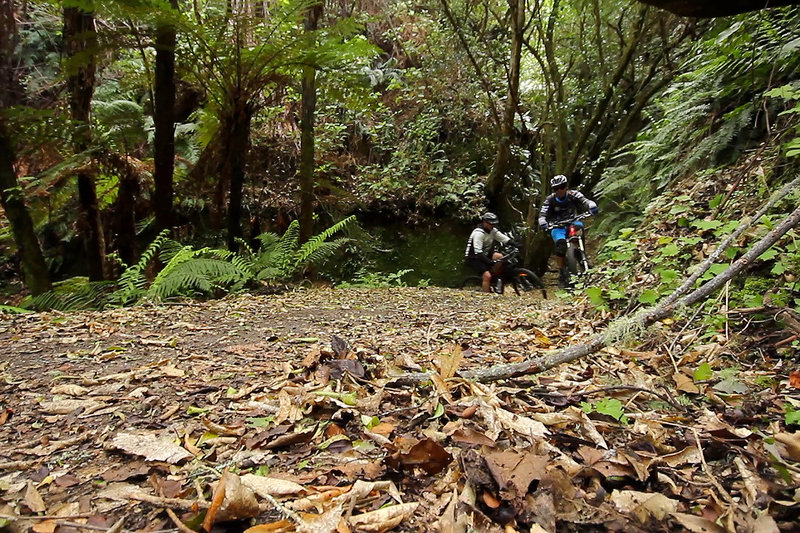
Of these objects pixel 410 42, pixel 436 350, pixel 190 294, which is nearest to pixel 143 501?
pixel 436 350

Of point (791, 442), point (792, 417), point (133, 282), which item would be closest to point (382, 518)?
point (791, 442)

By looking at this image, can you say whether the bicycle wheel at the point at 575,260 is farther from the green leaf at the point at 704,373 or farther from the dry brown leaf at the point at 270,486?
the dry brown leaf at the point at 270,486

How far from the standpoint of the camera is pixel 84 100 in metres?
5.24

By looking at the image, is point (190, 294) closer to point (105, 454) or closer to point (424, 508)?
point (105, 454)

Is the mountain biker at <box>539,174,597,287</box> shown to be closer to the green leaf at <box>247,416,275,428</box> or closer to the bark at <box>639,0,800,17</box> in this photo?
the bark at <box>639,0,800,17</box>

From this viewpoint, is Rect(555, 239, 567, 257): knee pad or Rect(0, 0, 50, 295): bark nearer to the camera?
Rect(0, 0, 50, 295): bark

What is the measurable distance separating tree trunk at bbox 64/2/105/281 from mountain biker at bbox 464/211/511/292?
5.57m

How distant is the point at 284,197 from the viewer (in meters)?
8.79

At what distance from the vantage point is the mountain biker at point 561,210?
6.18 m

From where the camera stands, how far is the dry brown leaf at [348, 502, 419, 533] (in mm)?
804

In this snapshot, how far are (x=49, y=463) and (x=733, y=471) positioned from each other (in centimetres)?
173

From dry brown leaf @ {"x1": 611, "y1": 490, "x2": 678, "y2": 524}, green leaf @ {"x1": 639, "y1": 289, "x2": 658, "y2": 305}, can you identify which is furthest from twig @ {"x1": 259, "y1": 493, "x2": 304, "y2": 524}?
green leaf @ {"x1": 639, "y1": 289, "x2": 658, "y2": 305}

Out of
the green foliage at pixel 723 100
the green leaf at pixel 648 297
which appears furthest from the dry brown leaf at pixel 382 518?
the green foliage at pixel 723 100

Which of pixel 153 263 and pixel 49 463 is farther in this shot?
pixel 153 263
